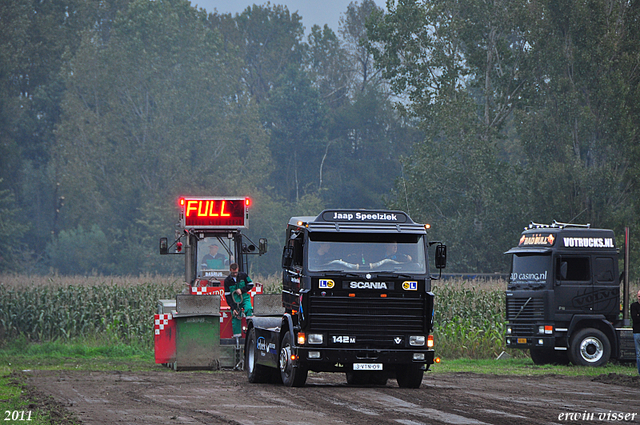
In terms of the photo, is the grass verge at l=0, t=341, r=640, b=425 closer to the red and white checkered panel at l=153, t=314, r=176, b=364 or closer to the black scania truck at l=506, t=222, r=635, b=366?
the red and white checkered panel at l=153, t=314, r=176, b=364

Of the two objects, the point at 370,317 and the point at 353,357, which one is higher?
the point at 370,317

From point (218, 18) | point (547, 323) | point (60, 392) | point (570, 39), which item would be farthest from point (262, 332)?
point (218, 18)

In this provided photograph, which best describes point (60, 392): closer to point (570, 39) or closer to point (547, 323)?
point (547, 323)

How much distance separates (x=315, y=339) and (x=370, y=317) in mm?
1039

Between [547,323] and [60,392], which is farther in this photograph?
[547,323]

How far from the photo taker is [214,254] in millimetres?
23750

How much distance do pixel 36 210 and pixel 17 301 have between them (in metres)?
52.3

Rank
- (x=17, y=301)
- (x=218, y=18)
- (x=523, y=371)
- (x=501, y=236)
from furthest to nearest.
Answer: (x=218, y=18) < (x=501, y=236) < (x=17, y=301) < (x=523, y=371)

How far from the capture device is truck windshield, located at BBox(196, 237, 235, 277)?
77.7 feet

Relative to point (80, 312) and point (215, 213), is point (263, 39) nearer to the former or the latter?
point (80, 312)

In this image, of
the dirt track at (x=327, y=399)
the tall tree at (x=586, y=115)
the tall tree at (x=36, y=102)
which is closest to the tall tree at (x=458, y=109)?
the tall tree at (x=586, y=115)

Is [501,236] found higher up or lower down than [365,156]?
lower down

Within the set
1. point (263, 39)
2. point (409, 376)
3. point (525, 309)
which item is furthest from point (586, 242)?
point (263, 39)

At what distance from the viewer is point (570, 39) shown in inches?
1940
